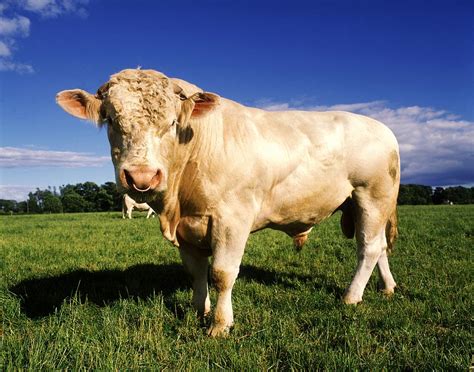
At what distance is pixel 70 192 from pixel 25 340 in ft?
372

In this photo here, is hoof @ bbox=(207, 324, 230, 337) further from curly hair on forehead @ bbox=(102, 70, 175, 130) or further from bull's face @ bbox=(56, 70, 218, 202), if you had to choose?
curly hair on forehead @ bbox=(102, 70, 175, 130)

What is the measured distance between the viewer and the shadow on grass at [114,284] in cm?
568

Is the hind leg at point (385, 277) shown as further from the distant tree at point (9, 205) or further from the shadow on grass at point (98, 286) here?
the distant tree at point (9, 205)

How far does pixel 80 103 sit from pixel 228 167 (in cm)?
175

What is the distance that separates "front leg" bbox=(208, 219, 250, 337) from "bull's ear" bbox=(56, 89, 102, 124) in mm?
1801

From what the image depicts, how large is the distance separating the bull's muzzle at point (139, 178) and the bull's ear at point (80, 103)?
0.99 meters

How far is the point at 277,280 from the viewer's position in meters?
7.10

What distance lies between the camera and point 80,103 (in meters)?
4.54

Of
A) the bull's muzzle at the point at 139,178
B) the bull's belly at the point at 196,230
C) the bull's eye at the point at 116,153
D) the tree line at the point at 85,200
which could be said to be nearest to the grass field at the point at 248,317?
the bull's belly at the point at 196,230

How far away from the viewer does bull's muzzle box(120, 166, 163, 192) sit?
3.73 m

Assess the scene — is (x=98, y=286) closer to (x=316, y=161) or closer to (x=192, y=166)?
(x=192, y=166)

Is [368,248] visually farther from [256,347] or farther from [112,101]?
[112,101]

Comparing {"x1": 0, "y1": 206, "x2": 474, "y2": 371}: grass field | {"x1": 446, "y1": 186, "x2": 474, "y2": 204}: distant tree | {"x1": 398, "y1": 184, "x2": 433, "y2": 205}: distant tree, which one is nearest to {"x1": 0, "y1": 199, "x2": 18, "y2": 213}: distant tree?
{"x1": 398, "y1": 184, "x2": 433, "y2": 205}: distant tree

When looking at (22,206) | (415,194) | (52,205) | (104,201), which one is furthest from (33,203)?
(415,194)
